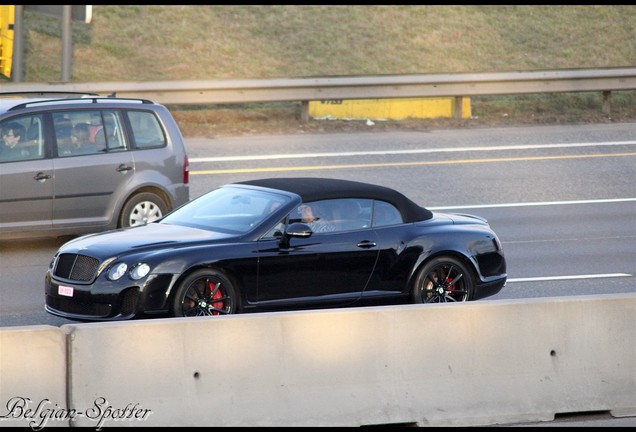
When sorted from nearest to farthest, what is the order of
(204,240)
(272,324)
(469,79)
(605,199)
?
1. (272,324)
2. (204,240)
3. (605,199)
4. (469,79)

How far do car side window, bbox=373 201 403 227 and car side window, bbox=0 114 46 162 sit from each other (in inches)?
184

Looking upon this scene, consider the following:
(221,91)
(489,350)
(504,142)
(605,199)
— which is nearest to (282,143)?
(221,91)

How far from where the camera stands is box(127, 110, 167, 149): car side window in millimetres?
14352

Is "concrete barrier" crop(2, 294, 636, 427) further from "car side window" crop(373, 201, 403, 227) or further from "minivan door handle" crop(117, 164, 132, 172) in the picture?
"minivan door handle" crop(117, 164, 132, 172)

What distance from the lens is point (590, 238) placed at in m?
15.2

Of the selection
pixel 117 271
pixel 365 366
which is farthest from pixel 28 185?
pixel 365 366

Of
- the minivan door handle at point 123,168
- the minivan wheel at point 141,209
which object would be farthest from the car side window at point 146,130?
the minivan wheel at point 141,209

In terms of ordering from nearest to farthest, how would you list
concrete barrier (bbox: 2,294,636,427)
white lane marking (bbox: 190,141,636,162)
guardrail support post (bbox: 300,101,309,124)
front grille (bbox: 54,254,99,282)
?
concrete barrier (bbox: 2,294,636,427) < front grille (bbox: 54,254,99,282) < white lane marking (bbox: 190,141,636,162) < guardrail support post (bbox: 300,101,309,124)

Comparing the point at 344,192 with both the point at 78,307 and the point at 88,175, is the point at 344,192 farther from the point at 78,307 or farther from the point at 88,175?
the point at 88,175

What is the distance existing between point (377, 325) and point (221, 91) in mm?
15105

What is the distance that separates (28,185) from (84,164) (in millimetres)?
721

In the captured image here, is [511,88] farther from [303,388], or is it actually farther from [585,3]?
[303,388]

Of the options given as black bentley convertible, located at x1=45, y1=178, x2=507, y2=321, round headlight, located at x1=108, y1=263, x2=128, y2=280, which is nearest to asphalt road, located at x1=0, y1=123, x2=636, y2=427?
black bentley convertible, located at x1=45, y1=178, x2=507, y2=321

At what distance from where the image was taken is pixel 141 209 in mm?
14297
